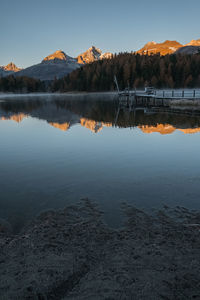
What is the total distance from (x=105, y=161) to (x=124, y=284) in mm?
8033

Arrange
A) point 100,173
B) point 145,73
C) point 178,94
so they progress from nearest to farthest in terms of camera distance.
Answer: point 100,173
point 178,94
point 145,73

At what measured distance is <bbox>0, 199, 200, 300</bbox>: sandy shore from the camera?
3.27 metres

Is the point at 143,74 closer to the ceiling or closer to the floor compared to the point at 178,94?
closer to the ceiling

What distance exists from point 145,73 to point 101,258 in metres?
133

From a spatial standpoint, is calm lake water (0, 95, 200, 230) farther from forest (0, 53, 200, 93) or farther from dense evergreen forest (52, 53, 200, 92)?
dense evergreen forest (52, 53, 200, 92)

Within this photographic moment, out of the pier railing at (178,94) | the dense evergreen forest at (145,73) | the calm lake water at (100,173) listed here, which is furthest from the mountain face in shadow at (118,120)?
the dense evergreen forest at (145,73)


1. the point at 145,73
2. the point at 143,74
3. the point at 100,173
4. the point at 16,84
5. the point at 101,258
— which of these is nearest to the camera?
the point at 101,258

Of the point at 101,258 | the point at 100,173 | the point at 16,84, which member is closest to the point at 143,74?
the point at 16,84

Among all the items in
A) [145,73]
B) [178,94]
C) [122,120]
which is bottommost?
[122,120]

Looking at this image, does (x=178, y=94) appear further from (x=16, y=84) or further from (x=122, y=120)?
(x=16, y=84)

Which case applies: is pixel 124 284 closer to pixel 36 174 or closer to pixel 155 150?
pixel 36 174

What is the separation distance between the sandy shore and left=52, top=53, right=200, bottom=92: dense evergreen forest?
123361 millimetres

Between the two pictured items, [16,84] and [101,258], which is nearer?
[101,258]

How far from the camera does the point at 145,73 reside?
125438mm
